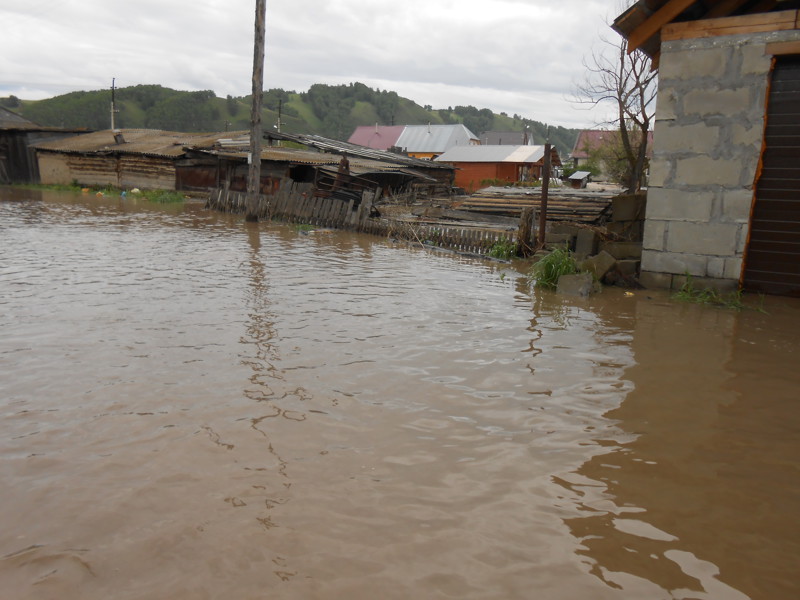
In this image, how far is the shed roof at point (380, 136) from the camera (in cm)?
6531

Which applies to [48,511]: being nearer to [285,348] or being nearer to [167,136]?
[285,348]

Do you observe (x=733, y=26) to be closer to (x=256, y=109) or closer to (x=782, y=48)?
(x=782, y=48)

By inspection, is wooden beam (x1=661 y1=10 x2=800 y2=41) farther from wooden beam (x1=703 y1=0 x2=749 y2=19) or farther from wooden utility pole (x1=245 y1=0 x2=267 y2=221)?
wooden utility pole (x1=245 y1=0 x2=267 y2=221)

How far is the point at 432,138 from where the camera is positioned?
204 ft

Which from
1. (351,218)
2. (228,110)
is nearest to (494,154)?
(351,218)

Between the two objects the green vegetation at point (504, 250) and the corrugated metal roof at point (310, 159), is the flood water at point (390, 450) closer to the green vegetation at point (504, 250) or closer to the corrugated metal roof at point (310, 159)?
the green vegetation at point (504, 250)

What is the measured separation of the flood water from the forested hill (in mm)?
50560

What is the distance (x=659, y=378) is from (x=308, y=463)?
3205 millimetres

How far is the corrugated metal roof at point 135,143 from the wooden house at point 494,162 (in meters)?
20.8

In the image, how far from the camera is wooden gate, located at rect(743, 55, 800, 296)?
312 inches

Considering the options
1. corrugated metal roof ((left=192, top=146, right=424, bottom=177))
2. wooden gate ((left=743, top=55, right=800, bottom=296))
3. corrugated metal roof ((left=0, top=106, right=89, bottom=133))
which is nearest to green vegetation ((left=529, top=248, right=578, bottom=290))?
wooden gate ((left=743, top=55, right=800, bottom=296))

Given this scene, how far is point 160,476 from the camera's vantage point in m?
3.34

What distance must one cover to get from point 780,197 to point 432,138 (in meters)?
56.1

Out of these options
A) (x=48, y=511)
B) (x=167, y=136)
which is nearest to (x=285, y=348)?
(x=48, y=511)
